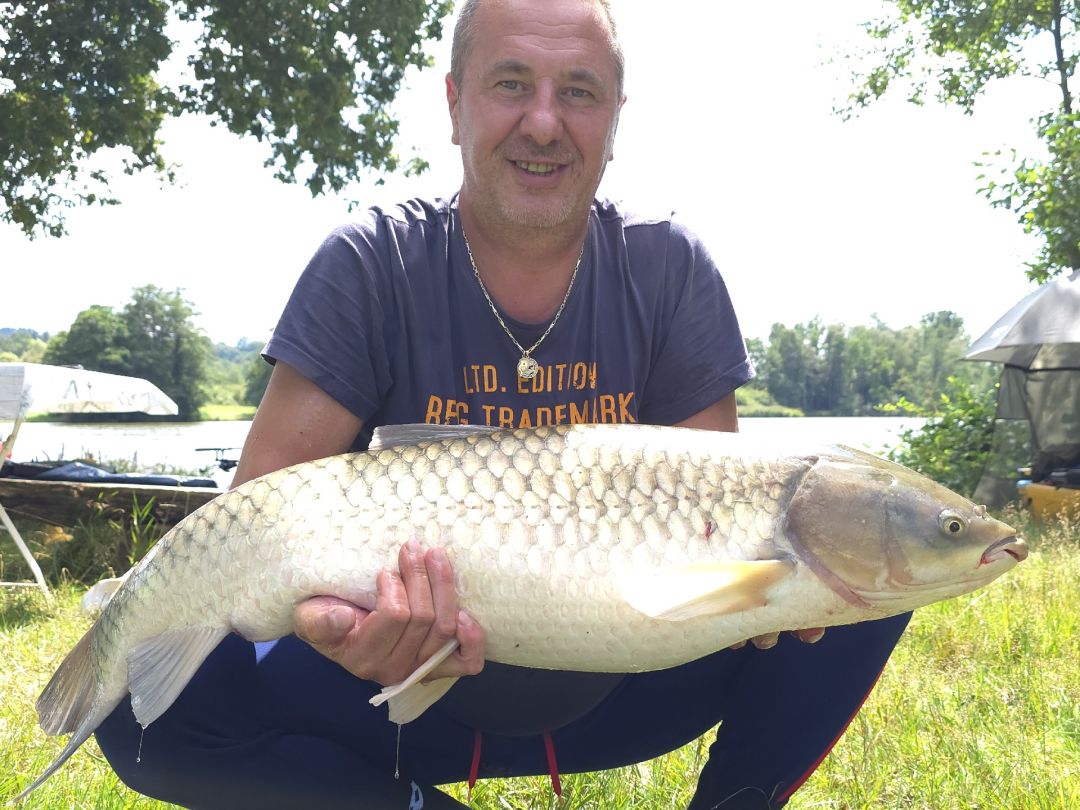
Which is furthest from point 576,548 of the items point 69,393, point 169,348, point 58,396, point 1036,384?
point 169,348

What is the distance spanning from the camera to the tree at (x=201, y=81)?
8.67 meters

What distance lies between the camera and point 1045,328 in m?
8.45

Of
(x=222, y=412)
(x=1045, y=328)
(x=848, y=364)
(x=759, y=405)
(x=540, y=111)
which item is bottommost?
(x=222, y=412)

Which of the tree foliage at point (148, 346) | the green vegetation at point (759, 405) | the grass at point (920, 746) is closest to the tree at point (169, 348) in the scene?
the tree foliage at point (148, 346)

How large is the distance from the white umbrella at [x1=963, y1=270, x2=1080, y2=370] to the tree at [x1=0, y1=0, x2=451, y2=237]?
6.56 meters

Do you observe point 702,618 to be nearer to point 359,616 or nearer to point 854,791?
point 359,616

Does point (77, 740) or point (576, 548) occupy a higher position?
point (576, 548)

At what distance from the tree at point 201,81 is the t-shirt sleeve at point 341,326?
8.01 metres

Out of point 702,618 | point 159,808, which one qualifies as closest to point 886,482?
point 702,618

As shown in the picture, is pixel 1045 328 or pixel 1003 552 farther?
pixel 1045 328

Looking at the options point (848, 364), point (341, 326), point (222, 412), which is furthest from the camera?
point (848, 364)

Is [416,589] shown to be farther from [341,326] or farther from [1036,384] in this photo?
[1036,384]

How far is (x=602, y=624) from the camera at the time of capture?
4.64 feet

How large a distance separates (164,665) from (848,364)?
211ft
